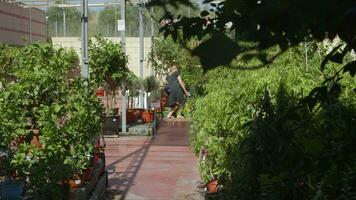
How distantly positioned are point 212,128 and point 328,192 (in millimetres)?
2821

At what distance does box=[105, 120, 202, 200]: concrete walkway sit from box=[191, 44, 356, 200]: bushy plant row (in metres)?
2.08

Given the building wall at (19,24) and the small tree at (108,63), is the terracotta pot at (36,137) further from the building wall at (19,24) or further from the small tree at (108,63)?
the building wall at (19,24)

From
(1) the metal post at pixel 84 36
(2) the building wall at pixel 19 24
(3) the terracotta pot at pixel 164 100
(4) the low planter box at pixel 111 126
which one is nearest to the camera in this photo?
(1) the metal post at pixel 84 36

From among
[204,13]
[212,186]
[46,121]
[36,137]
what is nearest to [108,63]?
[36,137]

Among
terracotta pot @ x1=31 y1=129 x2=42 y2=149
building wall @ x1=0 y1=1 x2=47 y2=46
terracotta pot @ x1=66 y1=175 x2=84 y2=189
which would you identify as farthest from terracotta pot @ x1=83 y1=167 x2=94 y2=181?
building wall @ x1=0 y1=1 x2=47 y2=46

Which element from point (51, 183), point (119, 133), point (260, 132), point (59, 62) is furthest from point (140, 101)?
point (260, 132)

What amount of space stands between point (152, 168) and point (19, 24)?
2203cm

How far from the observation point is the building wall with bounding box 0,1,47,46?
2714 cm

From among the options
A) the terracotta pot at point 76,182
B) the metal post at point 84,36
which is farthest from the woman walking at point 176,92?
the terracotta pot at point 76,182

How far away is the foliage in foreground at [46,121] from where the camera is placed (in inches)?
218

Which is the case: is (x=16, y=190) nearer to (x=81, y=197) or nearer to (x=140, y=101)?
(x=81, y=197)

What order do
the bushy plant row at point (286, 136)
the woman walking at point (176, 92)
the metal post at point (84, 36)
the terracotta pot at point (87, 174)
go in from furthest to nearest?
the woman walking at point (176, 92) < the metal post at point (84, 36) < the terracotta pot at point (87, 174) < the bushy plant row at point (286, 136)

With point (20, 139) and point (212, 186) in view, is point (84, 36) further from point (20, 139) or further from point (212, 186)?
point (212, 186)

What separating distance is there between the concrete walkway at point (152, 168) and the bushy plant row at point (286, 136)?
6.83 feet
